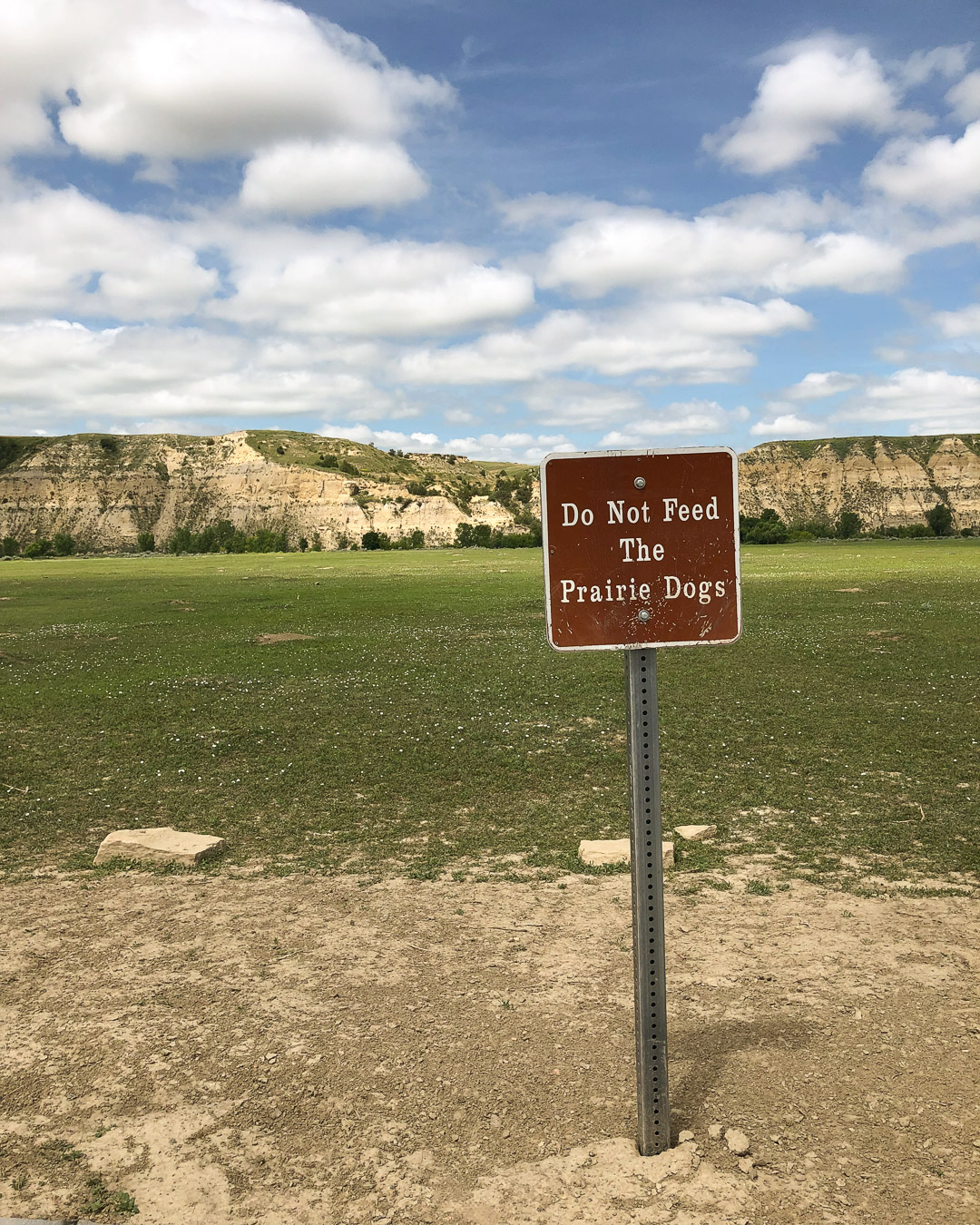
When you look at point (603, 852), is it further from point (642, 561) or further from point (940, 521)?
point (940, 521)

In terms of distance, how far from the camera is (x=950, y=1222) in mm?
4098

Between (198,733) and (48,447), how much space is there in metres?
186

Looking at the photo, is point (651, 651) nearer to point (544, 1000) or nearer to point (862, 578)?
point (544, 1000)

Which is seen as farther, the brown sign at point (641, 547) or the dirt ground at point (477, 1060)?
the dirt ground at point (477, 1060)

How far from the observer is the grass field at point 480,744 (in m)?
9.55

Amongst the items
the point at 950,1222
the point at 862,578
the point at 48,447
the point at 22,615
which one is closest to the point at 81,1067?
the point at 950,1222

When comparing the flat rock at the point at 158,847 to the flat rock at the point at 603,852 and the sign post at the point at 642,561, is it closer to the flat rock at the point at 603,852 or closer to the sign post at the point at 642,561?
the flat rock at the point at 603,852

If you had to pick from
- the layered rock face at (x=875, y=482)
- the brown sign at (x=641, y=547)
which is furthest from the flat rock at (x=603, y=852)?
the layered rock face at (x=875, y=482)

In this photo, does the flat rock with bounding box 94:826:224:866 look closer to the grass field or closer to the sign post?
the grass field

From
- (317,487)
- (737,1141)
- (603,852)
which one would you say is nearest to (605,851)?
(603,852)

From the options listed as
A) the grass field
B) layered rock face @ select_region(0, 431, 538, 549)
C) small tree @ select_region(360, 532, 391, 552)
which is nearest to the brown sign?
the grass field

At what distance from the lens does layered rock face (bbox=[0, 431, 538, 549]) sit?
158 meters

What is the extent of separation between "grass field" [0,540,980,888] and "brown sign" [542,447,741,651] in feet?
15.5

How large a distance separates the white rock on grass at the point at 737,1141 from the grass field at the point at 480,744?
360 cm
